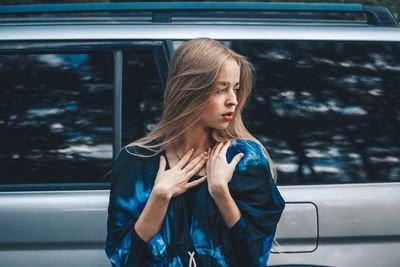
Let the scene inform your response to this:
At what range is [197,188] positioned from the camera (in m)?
2.01

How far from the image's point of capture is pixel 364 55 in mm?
2844

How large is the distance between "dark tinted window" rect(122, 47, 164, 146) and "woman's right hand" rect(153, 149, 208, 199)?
2.49ft

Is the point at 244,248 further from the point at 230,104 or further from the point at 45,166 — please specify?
the point at 45,166

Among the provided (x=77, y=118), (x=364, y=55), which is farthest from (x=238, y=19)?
(x=77, y=118)

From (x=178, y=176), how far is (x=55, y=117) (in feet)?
3.24

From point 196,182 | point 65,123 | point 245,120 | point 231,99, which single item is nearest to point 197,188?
point 196,182

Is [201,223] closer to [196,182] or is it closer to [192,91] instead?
[196,182]

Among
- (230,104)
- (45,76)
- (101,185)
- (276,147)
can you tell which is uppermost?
(230,104)

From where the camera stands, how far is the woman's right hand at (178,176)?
6.34 ft

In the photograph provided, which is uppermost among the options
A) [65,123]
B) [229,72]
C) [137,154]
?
[229,72]

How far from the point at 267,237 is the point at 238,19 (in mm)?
1753

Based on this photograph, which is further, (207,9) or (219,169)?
(207,9)

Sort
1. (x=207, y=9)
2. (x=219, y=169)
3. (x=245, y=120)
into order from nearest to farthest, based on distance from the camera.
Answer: (x=219, y=169), (x=245, y=120), (x=207, y=9)

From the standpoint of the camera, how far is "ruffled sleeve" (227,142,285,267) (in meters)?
1.96
